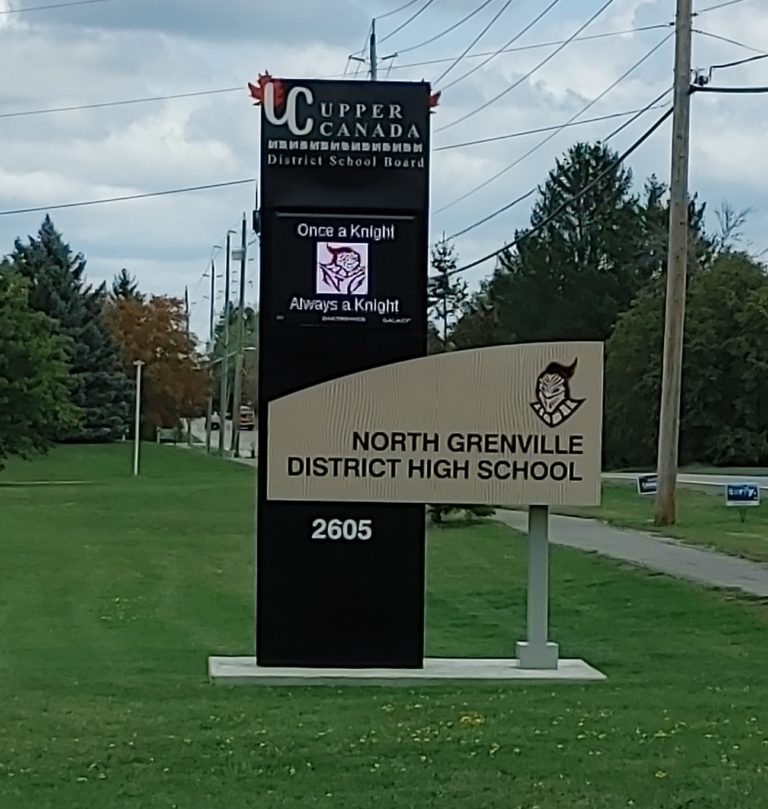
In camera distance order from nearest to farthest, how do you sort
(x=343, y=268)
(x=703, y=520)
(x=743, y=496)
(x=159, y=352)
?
(x=343, y=268) → (x=703, y=520) → (x=743, y=496) → (x=159, y=352)

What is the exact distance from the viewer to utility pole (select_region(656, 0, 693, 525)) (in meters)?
30.3

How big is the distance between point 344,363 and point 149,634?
17.2 feet

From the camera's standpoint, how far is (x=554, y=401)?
1292 centimetres

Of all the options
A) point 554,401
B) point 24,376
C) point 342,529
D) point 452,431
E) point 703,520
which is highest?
point 24,376

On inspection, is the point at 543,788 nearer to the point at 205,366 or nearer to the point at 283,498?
the point at 283,498

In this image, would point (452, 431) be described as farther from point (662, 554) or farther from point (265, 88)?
point (662, 554)

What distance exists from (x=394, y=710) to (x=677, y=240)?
825 inches

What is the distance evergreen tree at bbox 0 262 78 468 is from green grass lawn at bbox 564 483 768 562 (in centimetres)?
2400

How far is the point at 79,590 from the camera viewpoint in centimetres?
2177

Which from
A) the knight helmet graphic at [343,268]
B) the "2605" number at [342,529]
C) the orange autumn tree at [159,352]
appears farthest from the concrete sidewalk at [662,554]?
the orange autumn tree at [159,352]

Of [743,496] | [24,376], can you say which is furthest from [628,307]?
[743,496]

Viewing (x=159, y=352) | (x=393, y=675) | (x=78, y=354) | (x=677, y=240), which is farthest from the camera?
(x=159, y=352)

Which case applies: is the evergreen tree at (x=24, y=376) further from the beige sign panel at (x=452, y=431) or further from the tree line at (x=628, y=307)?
the beige sign panel at (x=452, y=431)

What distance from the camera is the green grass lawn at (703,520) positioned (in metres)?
26.3
